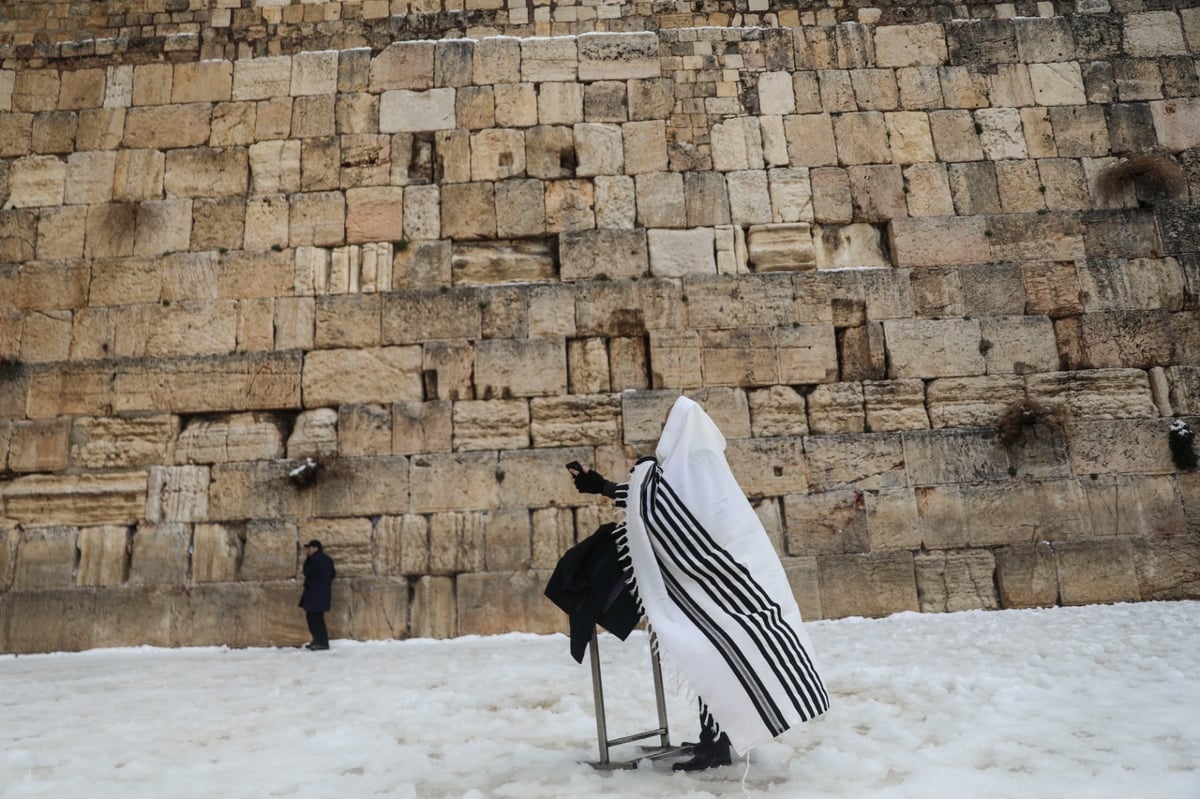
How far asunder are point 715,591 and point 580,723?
1347 millimetres

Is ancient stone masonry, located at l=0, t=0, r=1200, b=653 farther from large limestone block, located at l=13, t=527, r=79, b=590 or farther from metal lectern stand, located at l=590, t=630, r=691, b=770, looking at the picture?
metal lectern stand, located at l=590, t=630, r=691, b=770

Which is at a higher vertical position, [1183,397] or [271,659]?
[1183,397]

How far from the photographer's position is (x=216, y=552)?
23.3ft

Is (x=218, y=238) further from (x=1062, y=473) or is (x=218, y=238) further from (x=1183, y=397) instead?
(x=1183, y=397)

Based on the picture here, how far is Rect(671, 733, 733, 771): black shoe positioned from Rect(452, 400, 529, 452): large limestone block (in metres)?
4.52

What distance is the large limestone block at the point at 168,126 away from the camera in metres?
8.31

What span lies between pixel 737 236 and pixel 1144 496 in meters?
4.43

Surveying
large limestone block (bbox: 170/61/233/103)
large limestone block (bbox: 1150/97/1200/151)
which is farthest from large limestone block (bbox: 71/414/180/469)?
large limestone block (bbox: 1150/97/1200/151)

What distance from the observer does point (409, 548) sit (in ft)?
23.3

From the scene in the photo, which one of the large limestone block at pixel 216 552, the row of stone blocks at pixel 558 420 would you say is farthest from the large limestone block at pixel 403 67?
the large limestone block at pixel 216 552

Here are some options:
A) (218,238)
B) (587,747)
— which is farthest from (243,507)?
(587,747)

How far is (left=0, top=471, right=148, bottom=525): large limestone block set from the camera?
23.7ft

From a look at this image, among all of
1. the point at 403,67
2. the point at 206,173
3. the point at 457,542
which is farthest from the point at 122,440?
the point at 403,67

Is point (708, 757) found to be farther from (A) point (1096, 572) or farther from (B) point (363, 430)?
(A) point (1096, 572)
